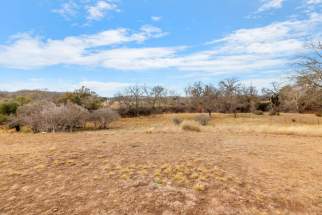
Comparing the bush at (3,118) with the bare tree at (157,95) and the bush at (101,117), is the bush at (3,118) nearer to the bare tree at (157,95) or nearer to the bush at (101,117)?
the bush at (101,117)

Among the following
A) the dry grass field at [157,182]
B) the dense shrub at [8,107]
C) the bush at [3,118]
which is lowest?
the dry grass field at [157,182]

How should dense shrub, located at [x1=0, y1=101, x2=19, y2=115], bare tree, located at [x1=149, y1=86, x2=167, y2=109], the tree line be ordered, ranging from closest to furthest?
the tree line < dense shrub, located at [x1=0, y1=101, x2=19, y2=115] < bare tree, located at [x1=149, y1=86, x2=167, y2=109]

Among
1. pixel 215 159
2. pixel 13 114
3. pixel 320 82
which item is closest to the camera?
pixel 215 159

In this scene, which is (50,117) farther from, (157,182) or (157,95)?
(157,95)

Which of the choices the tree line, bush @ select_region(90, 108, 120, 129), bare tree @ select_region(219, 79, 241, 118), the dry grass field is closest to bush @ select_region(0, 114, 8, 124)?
the tree line

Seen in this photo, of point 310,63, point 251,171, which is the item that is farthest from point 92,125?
point 251,171

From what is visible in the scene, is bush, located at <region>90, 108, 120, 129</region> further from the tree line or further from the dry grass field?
the dry grass field

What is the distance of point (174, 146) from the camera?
825 centimetres

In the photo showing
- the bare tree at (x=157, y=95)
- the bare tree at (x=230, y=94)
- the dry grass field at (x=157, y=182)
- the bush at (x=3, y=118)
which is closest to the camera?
the dry grass field at (x=157, y=182)

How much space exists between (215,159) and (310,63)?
10.4m

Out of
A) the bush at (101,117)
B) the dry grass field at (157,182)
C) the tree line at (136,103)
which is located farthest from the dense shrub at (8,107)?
the dry grass field at (157,182)

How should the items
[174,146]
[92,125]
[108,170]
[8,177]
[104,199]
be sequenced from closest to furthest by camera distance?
[104,199]
[8,177]
[108,170]
[174,146]
[92,125]

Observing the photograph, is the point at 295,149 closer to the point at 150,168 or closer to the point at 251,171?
the point at 251,171

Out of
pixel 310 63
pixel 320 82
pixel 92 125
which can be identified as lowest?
pixel 92 125
